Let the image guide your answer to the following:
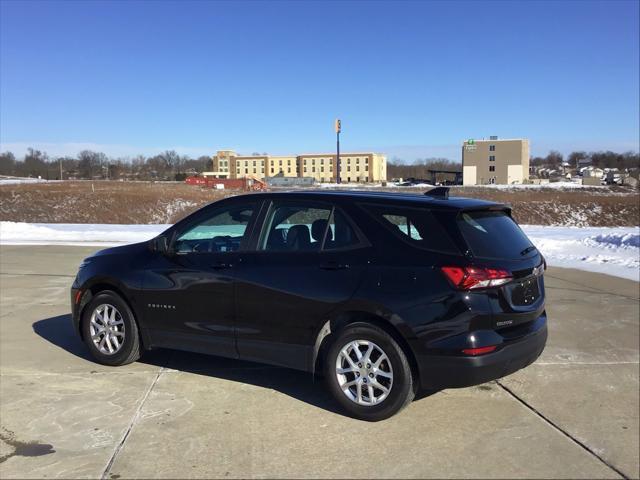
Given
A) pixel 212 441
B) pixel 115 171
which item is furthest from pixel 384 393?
pixel 115 171

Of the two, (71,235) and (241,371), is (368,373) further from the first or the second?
(71,235)

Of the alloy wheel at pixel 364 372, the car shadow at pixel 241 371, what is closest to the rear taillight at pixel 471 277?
the alloy wheel at pixel 364 372

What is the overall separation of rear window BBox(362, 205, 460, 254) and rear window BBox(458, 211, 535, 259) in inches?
6.4

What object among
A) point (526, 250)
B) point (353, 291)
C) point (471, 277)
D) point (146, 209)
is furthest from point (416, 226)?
point (146, 209)

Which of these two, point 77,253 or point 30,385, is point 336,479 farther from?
point 77,253

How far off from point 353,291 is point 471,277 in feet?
2.81

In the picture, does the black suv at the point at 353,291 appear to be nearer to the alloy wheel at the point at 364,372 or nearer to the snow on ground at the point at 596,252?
the alloy wheel at the point at 364,372

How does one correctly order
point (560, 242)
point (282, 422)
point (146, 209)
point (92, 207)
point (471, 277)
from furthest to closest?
point (92, 207) < point (146, 209) < point (560, 242) < point (282, 422) < point (471, 277)

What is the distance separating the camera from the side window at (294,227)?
4.45m

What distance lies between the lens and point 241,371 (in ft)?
17.2

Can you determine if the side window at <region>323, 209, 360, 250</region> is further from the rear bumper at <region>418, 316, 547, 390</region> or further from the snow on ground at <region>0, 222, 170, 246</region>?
the snow on ground at <region>0, 222, 170, 246</region>

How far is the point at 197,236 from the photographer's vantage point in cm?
512

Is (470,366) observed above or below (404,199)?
below

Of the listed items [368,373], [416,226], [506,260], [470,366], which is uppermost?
[416,226]
